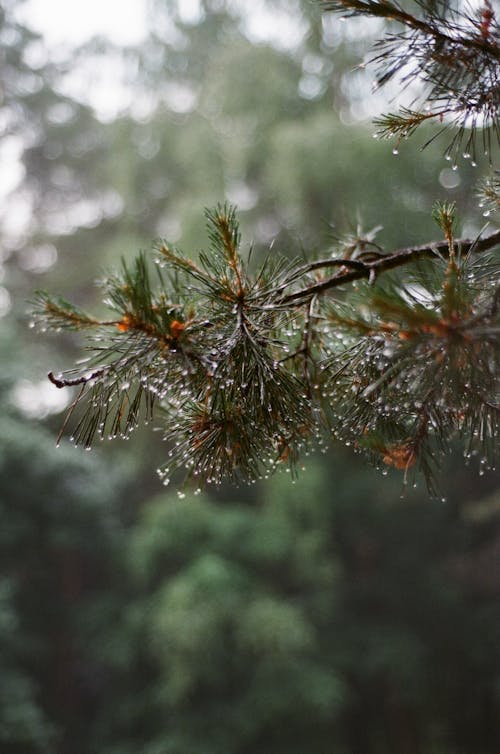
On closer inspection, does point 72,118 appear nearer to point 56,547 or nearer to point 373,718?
point 56,547

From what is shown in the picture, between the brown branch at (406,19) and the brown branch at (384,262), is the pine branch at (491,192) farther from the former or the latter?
the brown branch at (406,19)

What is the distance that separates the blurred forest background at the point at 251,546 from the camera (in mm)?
4809

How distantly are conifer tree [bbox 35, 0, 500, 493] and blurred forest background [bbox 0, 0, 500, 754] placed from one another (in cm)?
328

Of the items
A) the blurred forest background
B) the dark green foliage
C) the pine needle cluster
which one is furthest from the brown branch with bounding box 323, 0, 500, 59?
the blurred forest background

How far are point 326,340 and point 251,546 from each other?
158 inches

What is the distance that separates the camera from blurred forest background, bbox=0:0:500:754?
4.81 metres

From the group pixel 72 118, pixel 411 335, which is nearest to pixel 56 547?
pixel 72 118

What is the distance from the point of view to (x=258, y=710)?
4.76 metres

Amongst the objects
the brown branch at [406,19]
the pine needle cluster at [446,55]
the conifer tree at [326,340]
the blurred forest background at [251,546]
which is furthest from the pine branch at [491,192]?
the blurred forest background at [251,546]

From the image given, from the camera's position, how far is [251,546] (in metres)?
5.16

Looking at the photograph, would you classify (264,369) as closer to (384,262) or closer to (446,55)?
(384,262)

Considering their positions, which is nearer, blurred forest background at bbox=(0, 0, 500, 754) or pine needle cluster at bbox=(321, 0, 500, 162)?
pine needle cluster at bbox=(321, 0, 500, 162)

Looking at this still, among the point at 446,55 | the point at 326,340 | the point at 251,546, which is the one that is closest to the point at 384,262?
the point at 326,340

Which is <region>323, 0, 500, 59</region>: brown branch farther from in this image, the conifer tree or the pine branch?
the pine branch
